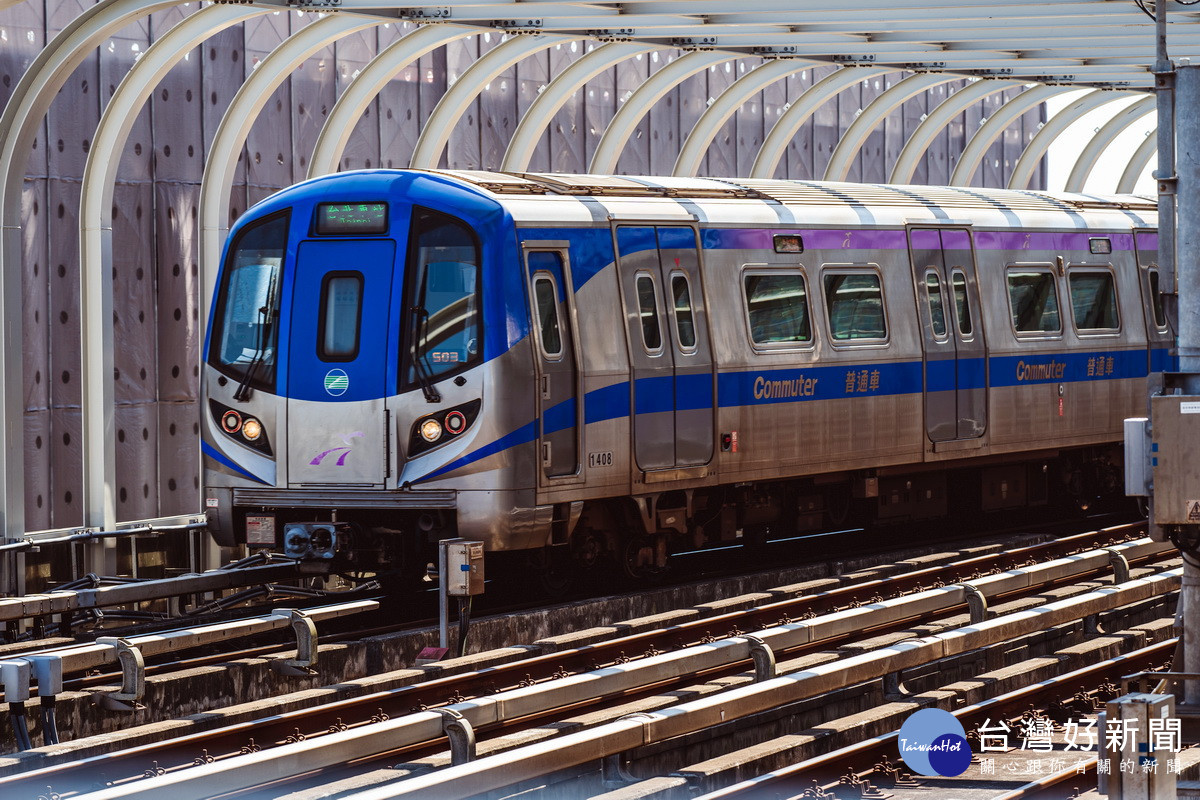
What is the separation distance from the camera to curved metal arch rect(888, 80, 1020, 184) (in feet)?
71.9

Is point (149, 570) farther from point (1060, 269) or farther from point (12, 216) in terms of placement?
point (1060, 269)

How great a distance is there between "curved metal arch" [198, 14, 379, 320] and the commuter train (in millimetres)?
2361

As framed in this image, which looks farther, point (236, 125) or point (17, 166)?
point (236, 125)

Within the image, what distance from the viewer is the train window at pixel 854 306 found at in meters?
15.8

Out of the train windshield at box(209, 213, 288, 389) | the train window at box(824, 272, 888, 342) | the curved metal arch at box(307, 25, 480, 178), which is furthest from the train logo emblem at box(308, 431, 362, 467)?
the train window at box(824, 272, 888, 342)

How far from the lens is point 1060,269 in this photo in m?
18.5

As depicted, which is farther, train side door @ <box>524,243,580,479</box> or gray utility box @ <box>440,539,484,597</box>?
train side door @ <box>524,243,580,479</box>

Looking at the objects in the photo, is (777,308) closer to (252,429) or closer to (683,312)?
(683,312)

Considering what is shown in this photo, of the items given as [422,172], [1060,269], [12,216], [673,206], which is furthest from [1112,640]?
[12,216]

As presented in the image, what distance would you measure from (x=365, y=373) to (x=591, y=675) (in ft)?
12.9

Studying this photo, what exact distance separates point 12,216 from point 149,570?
312 centimetres

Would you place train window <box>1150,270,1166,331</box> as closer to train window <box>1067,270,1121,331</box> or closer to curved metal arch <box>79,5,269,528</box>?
train window <box>1067,270,1121,331</box>

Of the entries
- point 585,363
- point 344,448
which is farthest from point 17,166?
point 585,363

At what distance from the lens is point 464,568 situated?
38.4 feet
